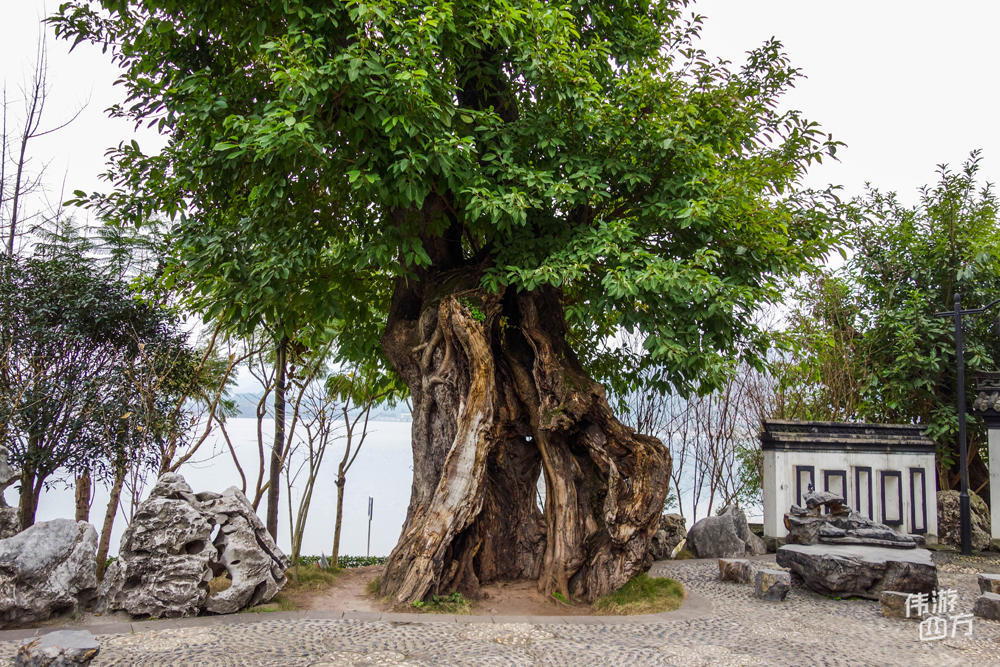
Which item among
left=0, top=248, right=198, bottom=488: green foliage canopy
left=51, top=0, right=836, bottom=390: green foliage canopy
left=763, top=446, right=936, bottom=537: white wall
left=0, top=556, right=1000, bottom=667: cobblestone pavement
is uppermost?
left=51, top=0, right=836, bottom=390: green foliage canopy

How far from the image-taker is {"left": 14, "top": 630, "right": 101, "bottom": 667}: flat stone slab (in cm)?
431

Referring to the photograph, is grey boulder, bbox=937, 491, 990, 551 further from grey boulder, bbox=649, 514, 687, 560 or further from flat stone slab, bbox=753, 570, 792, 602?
flat stone slab, bbox=753, 570, 792, 602

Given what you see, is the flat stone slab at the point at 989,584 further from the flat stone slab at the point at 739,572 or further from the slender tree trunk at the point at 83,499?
the slender tree trunk at the point at 83,499

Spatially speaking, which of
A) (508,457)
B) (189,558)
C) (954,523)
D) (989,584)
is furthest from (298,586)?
(954,523)

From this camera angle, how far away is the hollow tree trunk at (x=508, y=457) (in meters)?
7.20

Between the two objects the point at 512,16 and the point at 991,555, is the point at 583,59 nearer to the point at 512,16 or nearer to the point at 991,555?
the point at 512,16

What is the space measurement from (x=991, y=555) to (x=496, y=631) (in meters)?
9.19

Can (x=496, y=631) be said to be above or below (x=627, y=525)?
below

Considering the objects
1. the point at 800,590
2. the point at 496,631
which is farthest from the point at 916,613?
the point at 496,631

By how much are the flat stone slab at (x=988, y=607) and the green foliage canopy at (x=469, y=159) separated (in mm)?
3284

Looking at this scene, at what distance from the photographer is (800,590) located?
795 centimetres

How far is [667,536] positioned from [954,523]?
5107 mm

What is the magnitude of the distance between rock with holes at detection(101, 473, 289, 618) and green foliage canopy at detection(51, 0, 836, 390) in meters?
2.04

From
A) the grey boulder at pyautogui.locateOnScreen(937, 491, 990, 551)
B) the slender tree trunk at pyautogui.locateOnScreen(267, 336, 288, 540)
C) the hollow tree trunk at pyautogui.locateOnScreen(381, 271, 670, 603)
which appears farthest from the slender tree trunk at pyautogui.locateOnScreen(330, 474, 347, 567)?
the grey boulder at pyautogui.locateOnScreen(937, 491, 990, 551)
